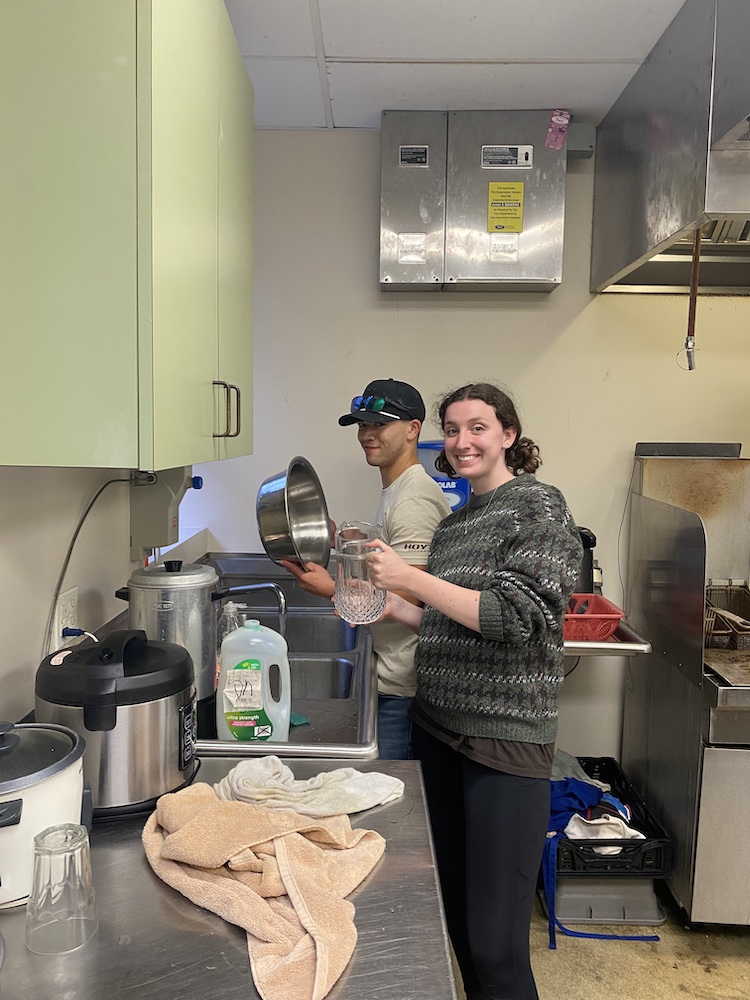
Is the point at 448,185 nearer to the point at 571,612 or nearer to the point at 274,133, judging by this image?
the point at 274,133

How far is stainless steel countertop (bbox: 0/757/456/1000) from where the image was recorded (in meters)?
0.83

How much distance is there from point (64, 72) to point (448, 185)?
5.52 feet

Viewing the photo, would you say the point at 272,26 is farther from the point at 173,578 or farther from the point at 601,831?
the point at 601,831

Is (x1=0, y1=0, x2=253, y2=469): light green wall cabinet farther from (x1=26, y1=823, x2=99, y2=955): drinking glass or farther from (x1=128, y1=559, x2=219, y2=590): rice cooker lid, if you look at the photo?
(x1=26, y1=823, x2=99, y2=955): drinking glass

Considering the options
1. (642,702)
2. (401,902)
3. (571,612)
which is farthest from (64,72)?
(642,702)

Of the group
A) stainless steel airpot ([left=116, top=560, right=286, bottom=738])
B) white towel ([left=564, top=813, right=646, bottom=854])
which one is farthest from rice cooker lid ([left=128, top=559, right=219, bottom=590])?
white towel ([left=564, top=813, right=646, bottom=854])

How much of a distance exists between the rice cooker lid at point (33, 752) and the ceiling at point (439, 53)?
176cm

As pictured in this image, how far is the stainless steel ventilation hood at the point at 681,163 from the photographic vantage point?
5.60 ft

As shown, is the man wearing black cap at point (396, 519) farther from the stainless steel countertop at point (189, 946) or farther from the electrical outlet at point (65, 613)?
the stainless steel countertop at point (189, 946)

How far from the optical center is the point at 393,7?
1.97 m

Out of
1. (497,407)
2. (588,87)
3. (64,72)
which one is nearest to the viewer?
(64,72)

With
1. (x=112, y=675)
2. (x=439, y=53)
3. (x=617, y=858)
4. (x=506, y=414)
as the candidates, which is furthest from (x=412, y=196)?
(x=617, y=858)

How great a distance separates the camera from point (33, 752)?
3.29ft

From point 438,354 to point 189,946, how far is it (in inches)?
89.2
